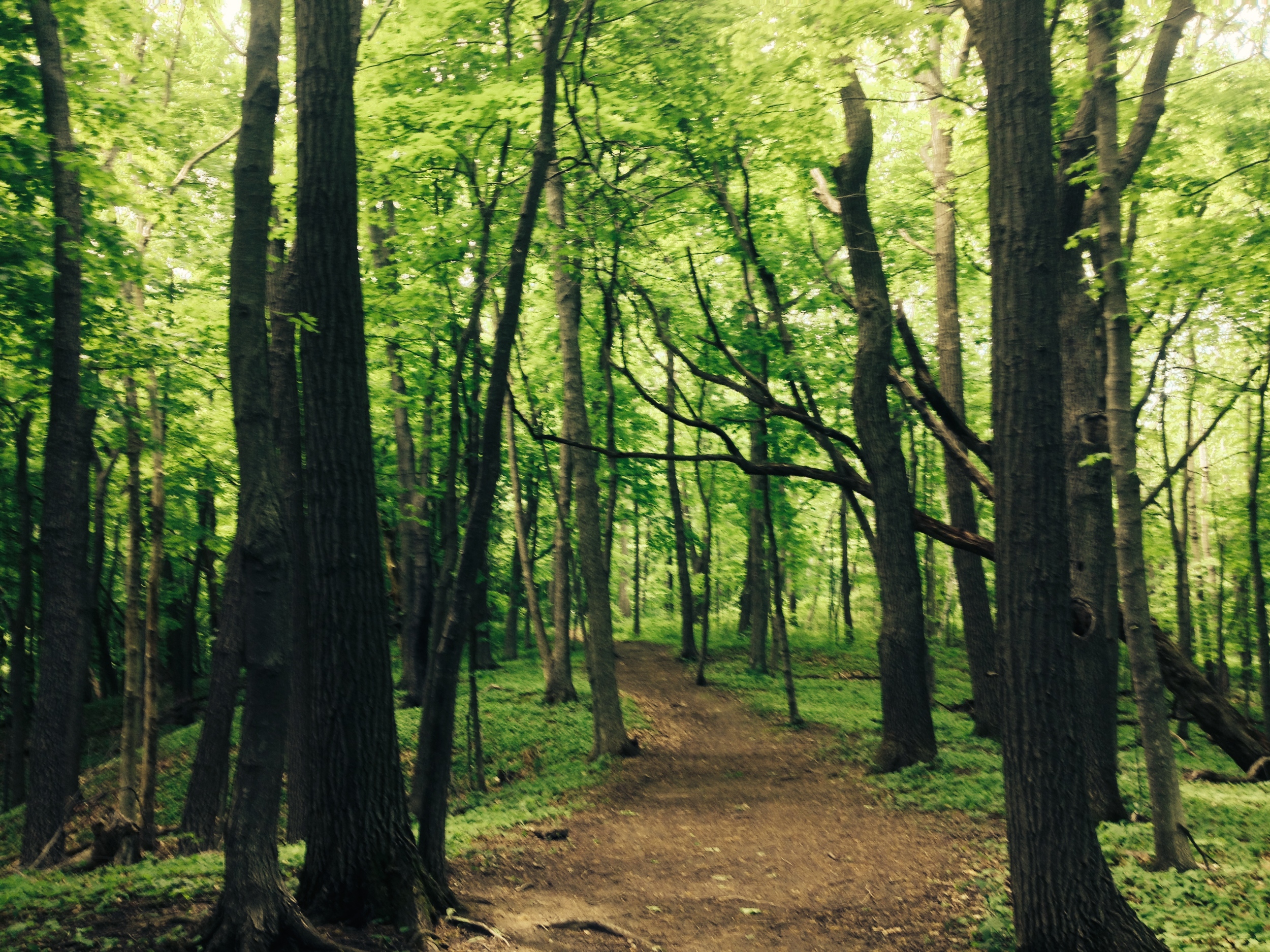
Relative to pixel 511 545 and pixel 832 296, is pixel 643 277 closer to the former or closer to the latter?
pixel 832 296

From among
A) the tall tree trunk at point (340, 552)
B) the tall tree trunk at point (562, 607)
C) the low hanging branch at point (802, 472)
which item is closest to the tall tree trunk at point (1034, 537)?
the low hanging branch at point (802, 472)

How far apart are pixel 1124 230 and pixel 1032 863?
8806 millimetres

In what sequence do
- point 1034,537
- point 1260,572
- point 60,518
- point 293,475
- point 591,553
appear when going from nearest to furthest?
point 1034,537
point 293,475
point 60,518
point 591,553
point 1260,572

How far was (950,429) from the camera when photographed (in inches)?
316

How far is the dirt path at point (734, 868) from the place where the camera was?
230 inches

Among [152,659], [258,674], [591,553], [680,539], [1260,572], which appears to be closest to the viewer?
[258,674]

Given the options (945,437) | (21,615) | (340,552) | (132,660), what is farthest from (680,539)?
(340,552)

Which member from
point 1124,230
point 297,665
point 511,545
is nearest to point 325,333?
point 297,665

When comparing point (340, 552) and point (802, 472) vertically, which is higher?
point (802, 472)

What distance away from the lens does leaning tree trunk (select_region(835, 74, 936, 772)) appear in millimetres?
10227

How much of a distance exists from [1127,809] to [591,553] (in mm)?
7641

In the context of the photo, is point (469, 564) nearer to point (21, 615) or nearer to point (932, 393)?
point (932, 393)

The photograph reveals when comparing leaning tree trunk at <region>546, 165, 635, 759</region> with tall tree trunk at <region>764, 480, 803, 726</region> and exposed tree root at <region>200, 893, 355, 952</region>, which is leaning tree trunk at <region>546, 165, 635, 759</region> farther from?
exposed tree root at <region>200, 893, 355, 952</region>

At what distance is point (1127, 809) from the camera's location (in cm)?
778
